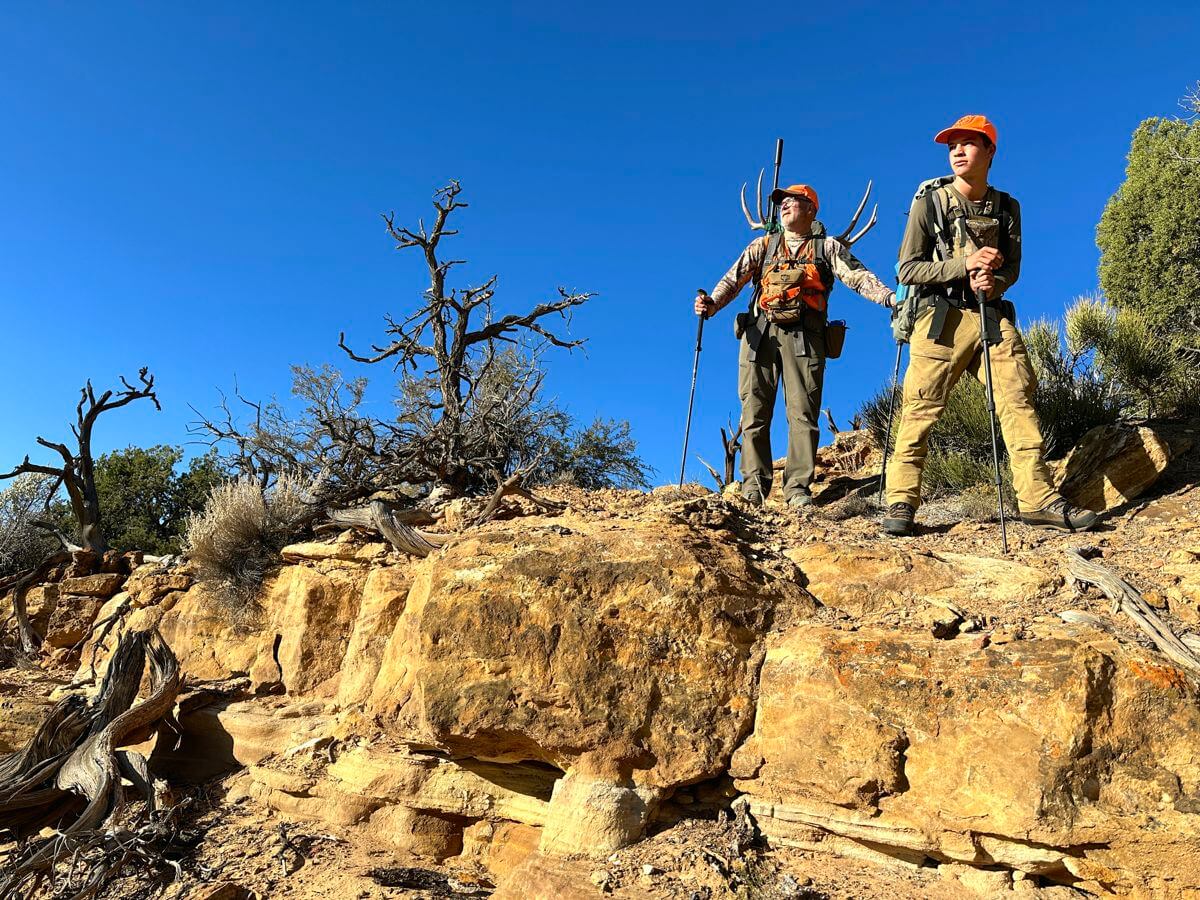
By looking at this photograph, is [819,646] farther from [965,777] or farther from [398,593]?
[398,593]

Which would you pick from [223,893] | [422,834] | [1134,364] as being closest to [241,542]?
[223,893]

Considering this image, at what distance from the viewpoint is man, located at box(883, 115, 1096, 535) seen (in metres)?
4.88

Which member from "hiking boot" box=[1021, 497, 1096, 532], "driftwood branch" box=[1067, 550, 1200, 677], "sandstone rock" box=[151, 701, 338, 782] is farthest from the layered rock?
"hiking boot" box=[1021, 497, 1096, 532]

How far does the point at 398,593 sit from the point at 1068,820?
3.84 metres

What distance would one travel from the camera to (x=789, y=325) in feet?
19.9

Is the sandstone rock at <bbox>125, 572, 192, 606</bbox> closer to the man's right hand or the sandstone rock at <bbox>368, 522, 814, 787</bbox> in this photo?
the sandstone rock at <bbox>368, 522, 814, 787</bbox>

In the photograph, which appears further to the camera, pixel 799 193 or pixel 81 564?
pixel 81 564

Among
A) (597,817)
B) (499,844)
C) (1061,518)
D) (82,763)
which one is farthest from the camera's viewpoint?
(82,763)

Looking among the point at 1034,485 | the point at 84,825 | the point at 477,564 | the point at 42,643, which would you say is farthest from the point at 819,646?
the point at 42,643

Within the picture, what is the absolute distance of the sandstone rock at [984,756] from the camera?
109 inches

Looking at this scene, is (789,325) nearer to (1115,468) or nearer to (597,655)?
(1115,468)

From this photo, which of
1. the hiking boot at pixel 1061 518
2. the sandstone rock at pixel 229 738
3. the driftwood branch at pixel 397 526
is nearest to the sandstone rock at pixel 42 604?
the sandstone rock at pixel 229 738

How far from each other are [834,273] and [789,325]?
0.56 meters

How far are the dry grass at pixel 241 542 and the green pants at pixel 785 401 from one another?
12.4ft
